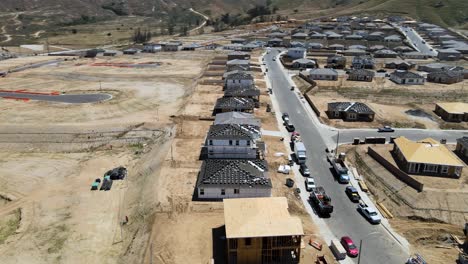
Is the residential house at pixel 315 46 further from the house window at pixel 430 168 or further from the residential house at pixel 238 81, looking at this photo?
the house window at pixel 430 168

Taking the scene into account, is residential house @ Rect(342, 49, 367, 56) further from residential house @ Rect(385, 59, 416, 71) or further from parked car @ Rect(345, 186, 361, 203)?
parked car @ Rect(345, 186, 361, 203)

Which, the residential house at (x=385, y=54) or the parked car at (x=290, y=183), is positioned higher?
the residential house at (x=385, y=54)

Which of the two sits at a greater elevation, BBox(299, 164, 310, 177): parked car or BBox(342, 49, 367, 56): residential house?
BBox(342, 49, 367, 56): residential house

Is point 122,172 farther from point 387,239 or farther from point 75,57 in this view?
point 75,57

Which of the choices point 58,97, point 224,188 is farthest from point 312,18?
point 224,188

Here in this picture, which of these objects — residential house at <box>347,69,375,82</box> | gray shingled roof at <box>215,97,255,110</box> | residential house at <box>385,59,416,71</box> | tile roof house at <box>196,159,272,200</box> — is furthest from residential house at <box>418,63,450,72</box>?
tile roof house at <box>196,159,272,200</box>

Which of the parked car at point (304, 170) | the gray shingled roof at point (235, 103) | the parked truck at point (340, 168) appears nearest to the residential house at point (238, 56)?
the gray shingled roof at point (235, 103)
